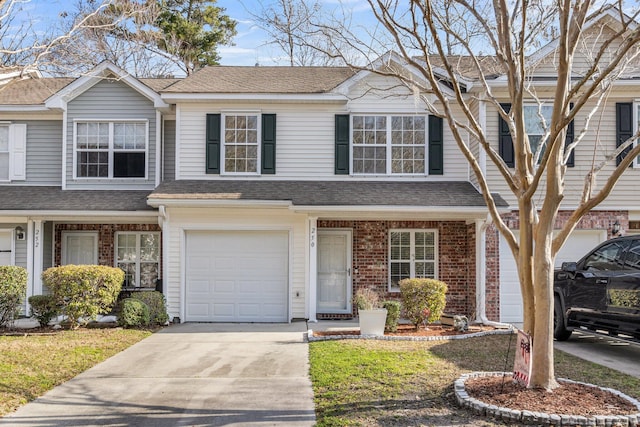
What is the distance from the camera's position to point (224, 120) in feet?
46.2

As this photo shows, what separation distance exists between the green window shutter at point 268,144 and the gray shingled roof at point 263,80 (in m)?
0.71

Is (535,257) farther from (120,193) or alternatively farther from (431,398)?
(120,193)

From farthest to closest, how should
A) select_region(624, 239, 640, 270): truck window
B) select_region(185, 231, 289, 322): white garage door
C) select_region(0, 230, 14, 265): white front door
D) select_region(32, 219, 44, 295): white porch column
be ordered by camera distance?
select_region(0, 230, 14, 265): white front door < select_region(32, 219, 44, 295): white porch column < select_region(185, 231, 289, 322): white garage door < select_region(624, 239, 640, 270): truck window

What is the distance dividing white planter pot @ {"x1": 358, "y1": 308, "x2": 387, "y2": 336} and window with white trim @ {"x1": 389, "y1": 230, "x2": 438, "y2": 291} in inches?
131

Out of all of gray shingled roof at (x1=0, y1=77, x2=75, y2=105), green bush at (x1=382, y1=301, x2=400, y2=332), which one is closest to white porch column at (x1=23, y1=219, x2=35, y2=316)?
gray shingled roof at (x1=0, y1=77, x2=75, y2=105)

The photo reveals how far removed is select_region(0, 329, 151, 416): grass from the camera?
22.3 feet

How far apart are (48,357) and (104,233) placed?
6423 millimetres

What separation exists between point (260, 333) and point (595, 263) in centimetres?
626

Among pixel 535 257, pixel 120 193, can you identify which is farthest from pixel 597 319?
pixel 120 193

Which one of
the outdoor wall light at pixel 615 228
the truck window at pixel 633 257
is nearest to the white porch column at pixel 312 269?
the truck window at pixel 633 257

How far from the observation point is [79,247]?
1494 cm

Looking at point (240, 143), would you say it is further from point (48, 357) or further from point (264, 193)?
point (48, 357)

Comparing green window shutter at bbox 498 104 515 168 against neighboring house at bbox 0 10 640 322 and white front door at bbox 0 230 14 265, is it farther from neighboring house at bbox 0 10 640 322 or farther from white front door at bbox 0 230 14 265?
white front door at bbox 0 230 14 265

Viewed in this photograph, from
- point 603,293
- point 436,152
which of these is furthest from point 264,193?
point 603,293
